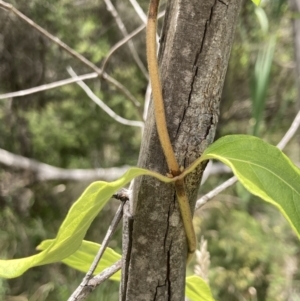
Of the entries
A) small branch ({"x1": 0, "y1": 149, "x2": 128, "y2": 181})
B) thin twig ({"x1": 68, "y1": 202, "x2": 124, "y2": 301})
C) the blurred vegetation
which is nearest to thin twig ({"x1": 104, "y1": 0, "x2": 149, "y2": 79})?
the blurred vegetation

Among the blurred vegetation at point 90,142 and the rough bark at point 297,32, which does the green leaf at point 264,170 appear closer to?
the rough bark at point 297,32

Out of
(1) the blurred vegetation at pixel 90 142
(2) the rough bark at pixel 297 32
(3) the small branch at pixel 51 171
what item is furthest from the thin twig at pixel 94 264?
(3) the small branch at pixel 51 171

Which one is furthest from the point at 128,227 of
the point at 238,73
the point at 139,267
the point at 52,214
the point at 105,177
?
the point at 238,73

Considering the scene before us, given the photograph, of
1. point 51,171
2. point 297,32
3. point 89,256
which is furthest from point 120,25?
point 51,171

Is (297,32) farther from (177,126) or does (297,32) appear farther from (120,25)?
(177,126)

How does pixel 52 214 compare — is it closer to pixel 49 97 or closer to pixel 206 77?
pixel 49 97
